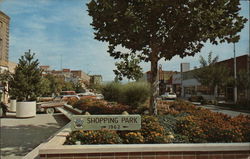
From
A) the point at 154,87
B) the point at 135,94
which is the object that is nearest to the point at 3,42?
the point at 135,94

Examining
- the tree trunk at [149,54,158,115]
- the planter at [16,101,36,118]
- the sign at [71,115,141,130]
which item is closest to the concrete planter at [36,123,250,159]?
the sign at [71,115,141,130]

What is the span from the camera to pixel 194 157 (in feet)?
15.1

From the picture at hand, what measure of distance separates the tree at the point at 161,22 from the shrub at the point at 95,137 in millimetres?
2707

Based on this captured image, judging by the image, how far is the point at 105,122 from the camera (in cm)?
534

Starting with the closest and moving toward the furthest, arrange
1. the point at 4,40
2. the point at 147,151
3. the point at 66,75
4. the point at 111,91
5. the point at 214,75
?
the point at 147,151
the point at 111,91
the point at 4,40
the point at 214,75
the point at 66,75

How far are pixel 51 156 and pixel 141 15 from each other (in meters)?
4.29

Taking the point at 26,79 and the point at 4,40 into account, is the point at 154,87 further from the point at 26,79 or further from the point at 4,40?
the point at 4,40

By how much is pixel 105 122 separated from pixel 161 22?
11.8 ft

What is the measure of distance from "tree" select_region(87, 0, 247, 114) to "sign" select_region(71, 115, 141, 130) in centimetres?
227

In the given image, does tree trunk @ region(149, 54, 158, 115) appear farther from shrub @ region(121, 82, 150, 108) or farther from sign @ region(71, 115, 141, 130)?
shrub @ region(121, 82, 150, 108)

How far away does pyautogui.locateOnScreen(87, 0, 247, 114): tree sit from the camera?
5.86m

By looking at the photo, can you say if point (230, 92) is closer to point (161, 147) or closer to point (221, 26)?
point (221, 26)

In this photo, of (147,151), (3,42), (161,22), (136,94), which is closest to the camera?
(147,151)

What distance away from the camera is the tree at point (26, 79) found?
15.1 meters
